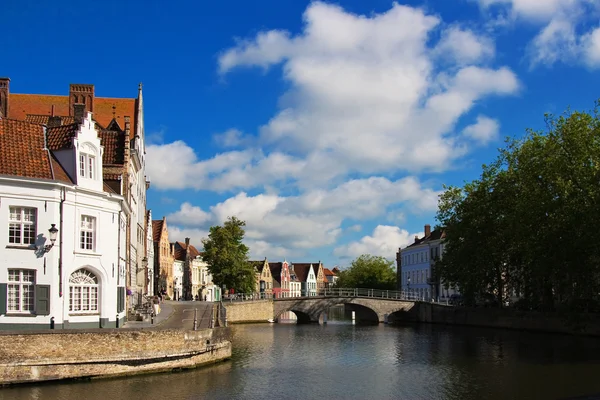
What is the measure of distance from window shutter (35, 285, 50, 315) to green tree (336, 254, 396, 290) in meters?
78.3

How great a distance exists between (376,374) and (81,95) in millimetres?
27218

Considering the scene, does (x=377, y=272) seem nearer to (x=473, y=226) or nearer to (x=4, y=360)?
(x=473, y=226)

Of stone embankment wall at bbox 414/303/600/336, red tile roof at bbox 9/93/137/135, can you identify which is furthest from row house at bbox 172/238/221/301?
red tile roof at bbox 9/93/137/135

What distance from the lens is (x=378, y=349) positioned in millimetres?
35250

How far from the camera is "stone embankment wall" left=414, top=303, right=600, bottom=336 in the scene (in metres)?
41.2

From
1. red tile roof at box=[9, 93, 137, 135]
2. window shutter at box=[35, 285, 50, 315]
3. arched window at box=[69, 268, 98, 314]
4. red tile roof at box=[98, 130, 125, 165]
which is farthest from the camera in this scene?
red tile roof at box=[9, 93, 137, 135]

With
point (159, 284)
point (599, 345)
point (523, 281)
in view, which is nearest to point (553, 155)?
point (599, 345)

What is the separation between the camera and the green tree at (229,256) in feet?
202

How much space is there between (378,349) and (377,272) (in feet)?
222

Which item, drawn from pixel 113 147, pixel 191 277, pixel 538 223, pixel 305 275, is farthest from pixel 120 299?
pixel 305 275

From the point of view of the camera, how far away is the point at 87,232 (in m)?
25.0

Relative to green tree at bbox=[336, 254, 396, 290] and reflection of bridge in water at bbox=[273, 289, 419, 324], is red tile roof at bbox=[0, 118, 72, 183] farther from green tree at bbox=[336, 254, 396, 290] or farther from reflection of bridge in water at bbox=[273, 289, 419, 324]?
green tree at bbox=[336, 254, 396, 290]

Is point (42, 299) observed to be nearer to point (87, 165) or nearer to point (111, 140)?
point (87, 165)

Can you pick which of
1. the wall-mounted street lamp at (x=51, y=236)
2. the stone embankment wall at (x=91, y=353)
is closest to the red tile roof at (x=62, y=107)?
the wall-mounted street lamp at (x=51, y=236)
